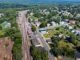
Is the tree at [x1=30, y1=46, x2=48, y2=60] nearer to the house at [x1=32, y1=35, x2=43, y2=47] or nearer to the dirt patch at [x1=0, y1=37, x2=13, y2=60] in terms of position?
the dirt patch at [x1=0, y1=37, x2=13, y2=60]

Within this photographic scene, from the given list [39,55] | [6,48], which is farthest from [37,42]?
[39,55]

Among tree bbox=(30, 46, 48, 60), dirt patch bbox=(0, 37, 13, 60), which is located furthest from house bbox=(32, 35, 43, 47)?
tree bbox=(30, 46, 48, 60)

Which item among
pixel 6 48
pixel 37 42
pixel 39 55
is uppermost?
pixel 39 55

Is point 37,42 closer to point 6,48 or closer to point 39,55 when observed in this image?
point 6,48

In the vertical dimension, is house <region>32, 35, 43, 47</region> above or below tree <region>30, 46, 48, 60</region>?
below

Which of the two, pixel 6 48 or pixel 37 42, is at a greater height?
pixel 37 42

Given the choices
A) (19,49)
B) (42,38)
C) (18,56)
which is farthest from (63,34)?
(18,56)

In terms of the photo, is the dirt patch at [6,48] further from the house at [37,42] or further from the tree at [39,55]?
the house at [37,42]

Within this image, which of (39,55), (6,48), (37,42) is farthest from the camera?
(37,42)

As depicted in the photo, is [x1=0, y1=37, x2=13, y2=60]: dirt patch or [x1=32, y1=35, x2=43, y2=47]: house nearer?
[x1=0, y1=37, x2=13, y2=60]: dirt patch

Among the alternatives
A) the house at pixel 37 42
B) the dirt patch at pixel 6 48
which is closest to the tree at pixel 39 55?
the dirt patch at pixel 6 48
